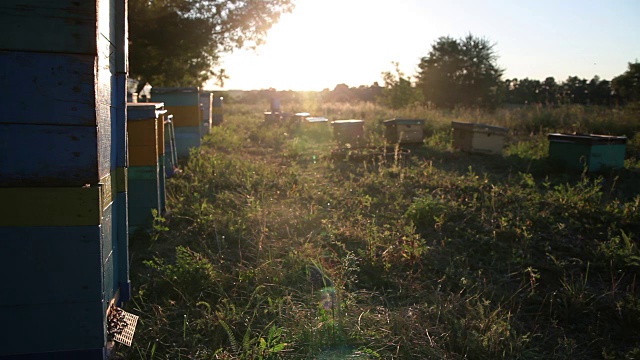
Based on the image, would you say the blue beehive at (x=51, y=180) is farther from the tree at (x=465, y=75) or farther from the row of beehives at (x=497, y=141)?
the tree at (x=465, y=75)

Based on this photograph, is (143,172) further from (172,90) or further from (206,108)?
(206,108)

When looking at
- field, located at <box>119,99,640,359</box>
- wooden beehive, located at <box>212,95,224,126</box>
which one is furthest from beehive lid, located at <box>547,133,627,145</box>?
wooden beehive, located at <box>212,95,224,126</box>

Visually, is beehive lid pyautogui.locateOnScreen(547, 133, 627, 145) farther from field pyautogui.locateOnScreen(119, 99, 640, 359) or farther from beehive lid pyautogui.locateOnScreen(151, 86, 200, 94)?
beehive lid pyautogui.locateOnScreen(151, 86, 200, 94)

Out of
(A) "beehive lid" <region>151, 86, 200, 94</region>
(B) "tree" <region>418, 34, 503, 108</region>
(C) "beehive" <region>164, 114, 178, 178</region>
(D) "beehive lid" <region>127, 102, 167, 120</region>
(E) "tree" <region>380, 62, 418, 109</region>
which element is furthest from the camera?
(B) "tree" <region>418, 34, 503, 108</region>

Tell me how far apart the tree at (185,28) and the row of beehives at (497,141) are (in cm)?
430

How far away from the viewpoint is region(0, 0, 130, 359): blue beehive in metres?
1.73

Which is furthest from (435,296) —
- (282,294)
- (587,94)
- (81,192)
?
(587,94)

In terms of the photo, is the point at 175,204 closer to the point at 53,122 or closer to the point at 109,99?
the point at 109,99

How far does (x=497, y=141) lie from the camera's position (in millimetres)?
8812

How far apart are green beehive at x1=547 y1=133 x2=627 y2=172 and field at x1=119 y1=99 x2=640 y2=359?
37cm

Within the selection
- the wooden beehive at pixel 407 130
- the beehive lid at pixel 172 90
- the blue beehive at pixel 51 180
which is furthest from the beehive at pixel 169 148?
the wooden beehive at pixel 407 130

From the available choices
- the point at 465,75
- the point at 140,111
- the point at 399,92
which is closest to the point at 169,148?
the point at 140,111

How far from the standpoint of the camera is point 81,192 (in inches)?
→ 71.1

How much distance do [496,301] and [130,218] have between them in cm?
318
